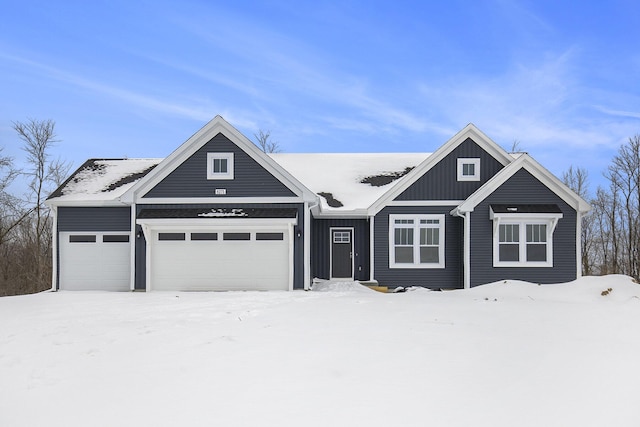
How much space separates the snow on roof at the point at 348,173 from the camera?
19391 millimetres

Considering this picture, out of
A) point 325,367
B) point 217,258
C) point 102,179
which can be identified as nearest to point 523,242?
point 217,258

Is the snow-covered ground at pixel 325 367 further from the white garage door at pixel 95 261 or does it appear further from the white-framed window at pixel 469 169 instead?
the white-framed window at pixel 469 169

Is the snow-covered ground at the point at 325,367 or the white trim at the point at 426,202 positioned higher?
the white trim at the point at 426,202

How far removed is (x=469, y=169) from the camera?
60.2 feet

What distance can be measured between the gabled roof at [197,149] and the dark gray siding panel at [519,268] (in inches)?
246

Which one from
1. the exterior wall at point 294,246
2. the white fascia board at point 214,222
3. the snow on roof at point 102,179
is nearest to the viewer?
the white fascia board at point 214,222

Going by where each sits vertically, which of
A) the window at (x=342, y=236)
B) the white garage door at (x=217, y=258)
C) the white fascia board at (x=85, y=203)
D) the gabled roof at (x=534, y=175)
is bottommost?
the white garage door at (x=217, y=258)

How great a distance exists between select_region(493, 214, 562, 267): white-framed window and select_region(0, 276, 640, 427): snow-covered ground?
18.3 ft

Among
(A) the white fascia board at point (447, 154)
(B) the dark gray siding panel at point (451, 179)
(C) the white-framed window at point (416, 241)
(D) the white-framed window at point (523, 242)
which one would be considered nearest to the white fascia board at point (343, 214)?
(A) the white fascia board at point (447, 154)

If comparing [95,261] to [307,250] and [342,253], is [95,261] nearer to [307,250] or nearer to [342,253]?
[307,250]

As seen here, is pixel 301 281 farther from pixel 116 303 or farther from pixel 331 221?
pixel 116 303

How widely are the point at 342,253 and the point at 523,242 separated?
6.38m

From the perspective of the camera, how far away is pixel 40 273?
2994 cm

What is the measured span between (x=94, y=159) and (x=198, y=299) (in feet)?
38.4
